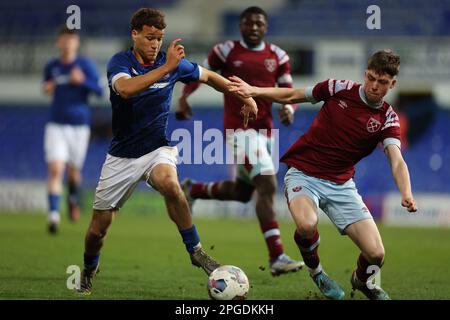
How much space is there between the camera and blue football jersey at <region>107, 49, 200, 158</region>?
271 inches

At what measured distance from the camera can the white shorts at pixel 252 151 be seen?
8805 mm

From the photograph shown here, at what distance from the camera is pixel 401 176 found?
652 cm

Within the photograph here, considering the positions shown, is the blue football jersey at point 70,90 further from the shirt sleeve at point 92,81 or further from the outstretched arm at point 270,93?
the outstretched arm at point 270,93

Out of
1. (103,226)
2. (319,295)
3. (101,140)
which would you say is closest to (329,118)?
(319,295)

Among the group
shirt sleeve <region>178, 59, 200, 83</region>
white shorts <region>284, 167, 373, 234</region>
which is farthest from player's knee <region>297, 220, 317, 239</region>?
shirt sleeve <region>178, 59, 200, 83</region>

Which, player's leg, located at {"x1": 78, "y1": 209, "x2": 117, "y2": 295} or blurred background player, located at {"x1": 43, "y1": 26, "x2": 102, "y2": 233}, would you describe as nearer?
player's leg, located at {"x1": 78, "y1": 209, "x2": 117, "y2": 295}

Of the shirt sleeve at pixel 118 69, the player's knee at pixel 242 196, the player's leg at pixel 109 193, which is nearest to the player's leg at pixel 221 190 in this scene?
the player's knee at pixel 242 196

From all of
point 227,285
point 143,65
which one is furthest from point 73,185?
point 227,285

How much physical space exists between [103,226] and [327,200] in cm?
184

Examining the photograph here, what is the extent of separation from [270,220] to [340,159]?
1.79 m

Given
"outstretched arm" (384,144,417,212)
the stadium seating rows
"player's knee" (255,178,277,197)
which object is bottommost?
"player's knee" (255,178,277,197)

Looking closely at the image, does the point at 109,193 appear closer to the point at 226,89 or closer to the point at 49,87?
the point at 226,89

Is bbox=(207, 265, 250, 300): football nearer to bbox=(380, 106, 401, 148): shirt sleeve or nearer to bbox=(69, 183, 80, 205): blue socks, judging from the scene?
bbox=(380, 106, 401, 148): shirt sleeve

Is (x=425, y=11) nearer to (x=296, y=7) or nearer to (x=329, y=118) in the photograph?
(x=296, y=7)
